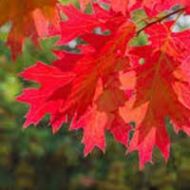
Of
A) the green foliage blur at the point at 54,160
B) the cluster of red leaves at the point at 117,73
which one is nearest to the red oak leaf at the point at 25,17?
the cluster of red leaves at the point at 117,73

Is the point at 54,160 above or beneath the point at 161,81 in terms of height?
beneath

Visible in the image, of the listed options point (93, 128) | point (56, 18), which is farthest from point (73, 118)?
point (56, 18)

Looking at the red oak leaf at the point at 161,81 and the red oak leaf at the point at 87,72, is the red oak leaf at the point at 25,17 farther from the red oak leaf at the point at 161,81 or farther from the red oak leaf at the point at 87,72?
the red oak leaf at the point at 161,81

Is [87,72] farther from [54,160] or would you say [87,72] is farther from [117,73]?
[54,160]

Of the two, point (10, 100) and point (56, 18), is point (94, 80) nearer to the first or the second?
point (56, 18)

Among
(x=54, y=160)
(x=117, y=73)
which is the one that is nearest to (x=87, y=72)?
(x=117, y=73)

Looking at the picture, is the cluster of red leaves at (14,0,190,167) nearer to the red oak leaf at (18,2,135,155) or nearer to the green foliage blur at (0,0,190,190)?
the red oak leaf at (18,2,135,155)
